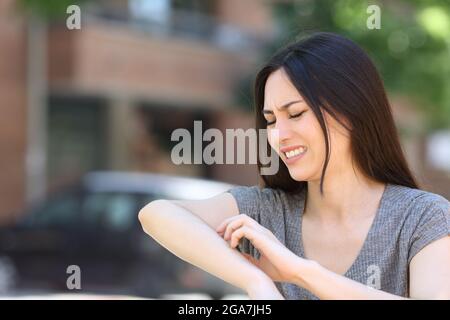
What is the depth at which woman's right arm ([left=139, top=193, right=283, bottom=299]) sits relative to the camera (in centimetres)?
179

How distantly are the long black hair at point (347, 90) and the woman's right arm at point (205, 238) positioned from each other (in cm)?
29

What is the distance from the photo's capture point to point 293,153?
2084 millimetres

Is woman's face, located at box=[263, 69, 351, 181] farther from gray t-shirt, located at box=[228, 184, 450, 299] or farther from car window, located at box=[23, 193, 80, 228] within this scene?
car window, located at box=[23, 193, 80, 228]

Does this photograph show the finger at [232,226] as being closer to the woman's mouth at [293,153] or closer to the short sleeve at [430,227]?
the woman's mouth at [293,153]

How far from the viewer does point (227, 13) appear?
19422 millimetres

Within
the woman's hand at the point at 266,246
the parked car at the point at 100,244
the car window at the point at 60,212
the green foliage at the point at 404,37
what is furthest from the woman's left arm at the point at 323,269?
the green foliage at the point at 404,37

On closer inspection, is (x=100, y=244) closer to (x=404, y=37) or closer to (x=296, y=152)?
Result: (x=404, y=37)

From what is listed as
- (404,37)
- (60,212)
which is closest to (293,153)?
(60,212)

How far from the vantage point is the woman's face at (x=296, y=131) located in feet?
6.69

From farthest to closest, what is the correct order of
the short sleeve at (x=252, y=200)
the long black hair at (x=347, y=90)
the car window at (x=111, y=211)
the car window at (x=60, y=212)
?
the car window at (x=60, y=212) < the car window at (x=111, y=211) < the short sleeve at (x=252, y=200) < the long black hair at (x=347, y=90)

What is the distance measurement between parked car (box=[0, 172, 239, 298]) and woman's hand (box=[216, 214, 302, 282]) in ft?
17.4

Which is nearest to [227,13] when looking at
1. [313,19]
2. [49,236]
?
[313,19]

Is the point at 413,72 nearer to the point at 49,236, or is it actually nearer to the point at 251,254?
the point at 49,236

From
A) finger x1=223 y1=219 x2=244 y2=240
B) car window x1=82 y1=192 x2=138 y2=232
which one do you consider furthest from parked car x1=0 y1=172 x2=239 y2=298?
finger x1=223 y1=219 x2=244 y2=240
